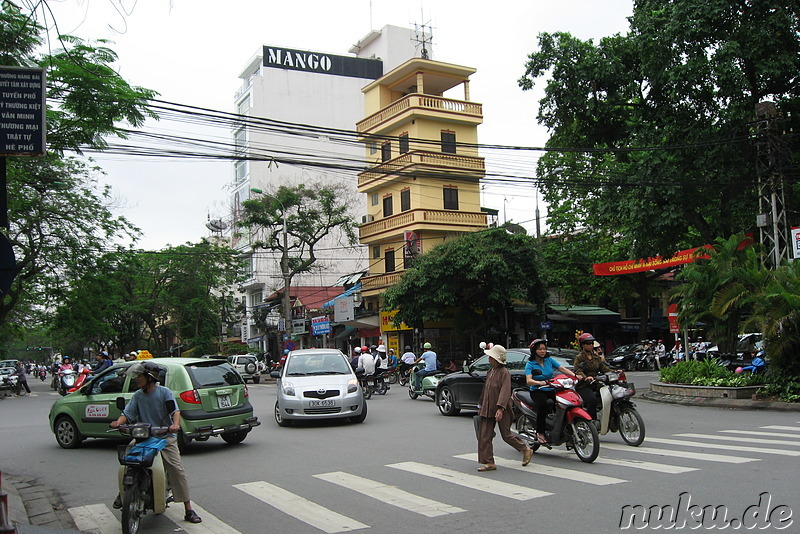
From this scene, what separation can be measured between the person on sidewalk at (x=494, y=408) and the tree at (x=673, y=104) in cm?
1296

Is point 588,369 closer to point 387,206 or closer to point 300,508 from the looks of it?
point 300,508

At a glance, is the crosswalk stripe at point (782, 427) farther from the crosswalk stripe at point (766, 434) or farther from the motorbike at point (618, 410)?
the motorbike at point (618, 410)

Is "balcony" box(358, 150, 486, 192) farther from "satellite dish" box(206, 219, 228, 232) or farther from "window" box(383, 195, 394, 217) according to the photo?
"satellite dish" box(206, 219, 228, 232)

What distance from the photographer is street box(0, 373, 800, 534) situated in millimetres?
6582

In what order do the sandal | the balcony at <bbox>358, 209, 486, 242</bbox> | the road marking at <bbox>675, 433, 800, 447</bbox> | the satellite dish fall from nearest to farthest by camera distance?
the sandal, the road marking at <bbox>675, 433, 800, 447</bbox>, the balcony at <bbox>358, 209, 486, 242</bbox>, the satellite dish

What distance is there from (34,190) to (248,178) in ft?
103

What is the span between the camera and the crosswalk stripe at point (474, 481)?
741 centimetres

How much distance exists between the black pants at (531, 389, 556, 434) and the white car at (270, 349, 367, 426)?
5.69 metres

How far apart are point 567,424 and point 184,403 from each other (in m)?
6.05

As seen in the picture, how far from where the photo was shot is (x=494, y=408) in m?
8.91

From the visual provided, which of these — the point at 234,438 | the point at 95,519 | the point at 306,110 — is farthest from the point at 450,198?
the point at 95,519

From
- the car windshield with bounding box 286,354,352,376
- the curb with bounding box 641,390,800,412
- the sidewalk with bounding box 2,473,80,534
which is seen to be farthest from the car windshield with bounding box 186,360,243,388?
the curb with bounding box 641,390,800,412

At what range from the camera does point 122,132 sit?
492 inches

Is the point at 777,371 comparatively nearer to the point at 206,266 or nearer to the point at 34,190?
the point at 34,190
